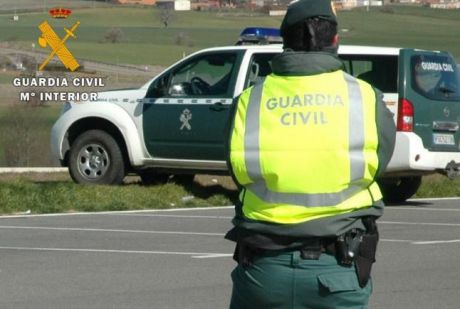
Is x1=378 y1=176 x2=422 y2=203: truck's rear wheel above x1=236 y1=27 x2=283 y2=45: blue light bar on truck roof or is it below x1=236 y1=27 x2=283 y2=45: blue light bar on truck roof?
below

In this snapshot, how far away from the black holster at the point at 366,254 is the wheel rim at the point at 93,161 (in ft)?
37.5

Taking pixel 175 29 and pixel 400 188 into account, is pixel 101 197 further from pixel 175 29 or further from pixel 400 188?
pixel 175 29

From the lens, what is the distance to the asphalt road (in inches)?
349

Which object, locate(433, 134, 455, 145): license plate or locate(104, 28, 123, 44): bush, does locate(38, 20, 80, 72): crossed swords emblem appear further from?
locate(433, 134, 455, 145): license plate

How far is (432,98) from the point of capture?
47.6 ft

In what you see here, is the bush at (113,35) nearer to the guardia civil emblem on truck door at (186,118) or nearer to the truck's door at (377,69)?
the guardia civil emblem on truck door at (186,118)

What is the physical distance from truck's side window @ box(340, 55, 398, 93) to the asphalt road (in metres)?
1.47

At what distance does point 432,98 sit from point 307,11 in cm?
1030

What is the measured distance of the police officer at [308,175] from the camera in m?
4.30

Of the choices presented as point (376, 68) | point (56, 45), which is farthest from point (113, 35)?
point (376, 68)

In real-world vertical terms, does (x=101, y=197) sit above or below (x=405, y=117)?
below

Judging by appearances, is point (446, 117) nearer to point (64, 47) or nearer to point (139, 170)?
point (139, 170)

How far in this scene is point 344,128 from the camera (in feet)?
14.3

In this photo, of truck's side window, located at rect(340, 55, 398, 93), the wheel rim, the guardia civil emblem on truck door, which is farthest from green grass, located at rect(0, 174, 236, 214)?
truck's side window, located at rect(340, 55, 398, 93)
